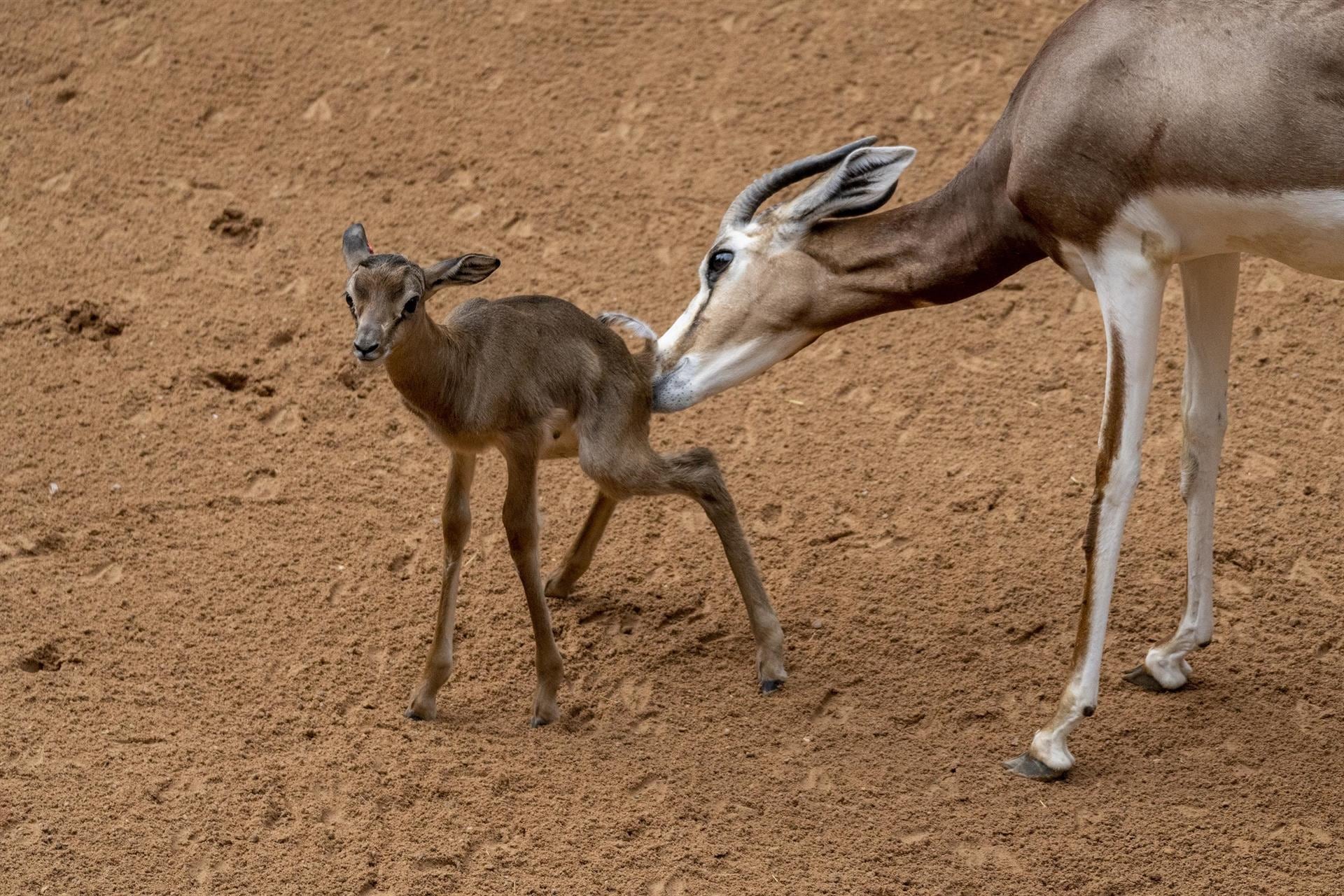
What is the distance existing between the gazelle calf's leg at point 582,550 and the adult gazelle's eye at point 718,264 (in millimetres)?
1066

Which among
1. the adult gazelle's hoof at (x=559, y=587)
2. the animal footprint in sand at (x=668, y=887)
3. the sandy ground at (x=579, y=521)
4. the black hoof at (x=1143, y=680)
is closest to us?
the animal footprint in sand at (x=668, y=887)

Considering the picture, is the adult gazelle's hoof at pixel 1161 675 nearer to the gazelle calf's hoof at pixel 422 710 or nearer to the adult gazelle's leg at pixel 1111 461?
the adult gazelle's leg at pixel 1111 461

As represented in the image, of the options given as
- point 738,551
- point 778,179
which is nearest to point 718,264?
point 778,179

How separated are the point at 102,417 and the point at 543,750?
368cm

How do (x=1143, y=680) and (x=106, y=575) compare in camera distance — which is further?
(x=106, y=575)

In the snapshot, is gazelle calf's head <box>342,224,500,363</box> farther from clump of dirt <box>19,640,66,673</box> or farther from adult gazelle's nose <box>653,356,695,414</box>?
clump of dirt <box>19,640,66,673</box>

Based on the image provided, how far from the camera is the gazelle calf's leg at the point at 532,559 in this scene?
6.27 metres

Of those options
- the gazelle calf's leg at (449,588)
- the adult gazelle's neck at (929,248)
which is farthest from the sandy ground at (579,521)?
the adult gazelle's neck at (929,248)

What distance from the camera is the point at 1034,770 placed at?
20.1 ft

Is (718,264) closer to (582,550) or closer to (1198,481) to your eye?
(582,550)

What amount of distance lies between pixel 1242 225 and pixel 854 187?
1.63m

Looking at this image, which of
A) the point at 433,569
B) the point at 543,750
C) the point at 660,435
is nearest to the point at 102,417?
the point at 433,569

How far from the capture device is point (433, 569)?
752 cm

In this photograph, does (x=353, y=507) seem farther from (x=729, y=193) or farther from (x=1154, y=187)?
(x=1154, y=187)
